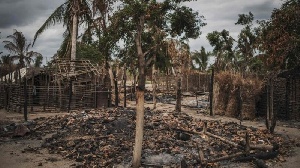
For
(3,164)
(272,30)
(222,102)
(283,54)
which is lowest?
(3,164)

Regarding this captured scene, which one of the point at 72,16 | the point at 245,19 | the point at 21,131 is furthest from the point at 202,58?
the point at 21,131

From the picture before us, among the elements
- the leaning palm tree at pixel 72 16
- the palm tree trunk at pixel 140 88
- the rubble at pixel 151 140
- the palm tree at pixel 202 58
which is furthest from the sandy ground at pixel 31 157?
→ the palm tree at pixel 202 58

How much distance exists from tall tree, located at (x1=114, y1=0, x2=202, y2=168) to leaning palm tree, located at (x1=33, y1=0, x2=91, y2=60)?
17228 millimetres

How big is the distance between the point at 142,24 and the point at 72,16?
18.8 meters

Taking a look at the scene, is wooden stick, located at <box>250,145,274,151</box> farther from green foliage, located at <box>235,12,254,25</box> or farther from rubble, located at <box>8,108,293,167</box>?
green foliage, located at <box>235,12,254,25</box>

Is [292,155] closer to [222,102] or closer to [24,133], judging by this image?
[222,102]

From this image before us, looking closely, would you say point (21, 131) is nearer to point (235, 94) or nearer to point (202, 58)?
point (235, 94)

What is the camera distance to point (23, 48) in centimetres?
3850

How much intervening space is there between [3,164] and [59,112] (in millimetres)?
11520

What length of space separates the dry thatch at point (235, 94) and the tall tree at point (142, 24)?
9695 millimetres

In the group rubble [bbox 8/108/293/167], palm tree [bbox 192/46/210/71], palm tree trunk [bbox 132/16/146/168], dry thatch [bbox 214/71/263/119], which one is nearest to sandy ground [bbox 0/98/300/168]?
rubble [bbox 8/108/293/167]

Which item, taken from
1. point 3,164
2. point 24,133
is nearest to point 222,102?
point 24,133

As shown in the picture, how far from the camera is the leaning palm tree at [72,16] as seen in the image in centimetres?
2473

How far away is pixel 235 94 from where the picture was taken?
1856 centimetres
